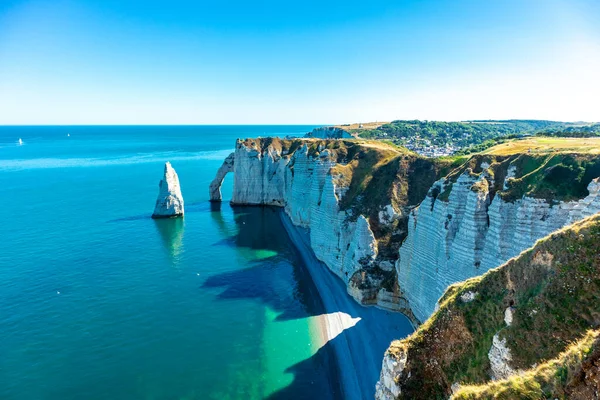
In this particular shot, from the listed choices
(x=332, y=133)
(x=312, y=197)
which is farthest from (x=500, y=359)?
(x=332, y=133)

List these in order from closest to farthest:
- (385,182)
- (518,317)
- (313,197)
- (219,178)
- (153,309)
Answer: (518,317), (153,309), (385,182), (313,197), (219,178)

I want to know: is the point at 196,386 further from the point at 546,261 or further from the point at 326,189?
the point at 326,189

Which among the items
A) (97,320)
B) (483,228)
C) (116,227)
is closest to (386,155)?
(483,228)

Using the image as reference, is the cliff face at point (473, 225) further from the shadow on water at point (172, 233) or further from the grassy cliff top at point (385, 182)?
the shadow on water at point (172, 233)

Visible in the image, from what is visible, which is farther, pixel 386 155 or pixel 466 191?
pixel 386 155

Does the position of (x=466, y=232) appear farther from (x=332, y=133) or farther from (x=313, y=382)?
(x=332, y=133)

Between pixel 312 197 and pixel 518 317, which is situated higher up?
pixel 518 317

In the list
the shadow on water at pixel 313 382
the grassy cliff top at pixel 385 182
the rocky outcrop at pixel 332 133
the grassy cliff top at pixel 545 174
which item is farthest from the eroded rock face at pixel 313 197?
the rocky outcrop at pixel 332 133
